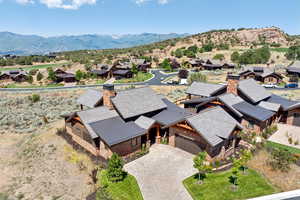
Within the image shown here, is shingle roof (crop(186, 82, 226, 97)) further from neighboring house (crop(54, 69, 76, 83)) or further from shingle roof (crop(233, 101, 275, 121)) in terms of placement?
neighboring house (crop(54, 69, 76, 83))

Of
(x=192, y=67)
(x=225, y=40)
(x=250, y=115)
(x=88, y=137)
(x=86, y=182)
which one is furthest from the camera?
(x=225, y=40)

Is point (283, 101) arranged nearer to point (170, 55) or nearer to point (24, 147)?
point (24, 147)

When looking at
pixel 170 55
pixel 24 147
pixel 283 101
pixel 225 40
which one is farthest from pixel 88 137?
pixel 225 40

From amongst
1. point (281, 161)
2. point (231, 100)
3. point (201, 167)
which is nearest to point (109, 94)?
point (201, 167)

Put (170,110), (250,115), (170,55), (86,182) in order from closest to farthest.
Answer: (86,182) < (250,115) < (170,110) < (170,55)

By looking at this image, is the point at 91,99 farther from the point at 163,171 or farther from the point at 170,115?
the point at 163,171

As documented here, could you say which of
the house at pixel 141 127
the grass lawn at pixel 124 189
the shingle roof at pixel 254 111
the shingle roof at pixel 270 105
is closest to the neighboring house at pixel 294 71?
the shingle roof at pixel 270 105
